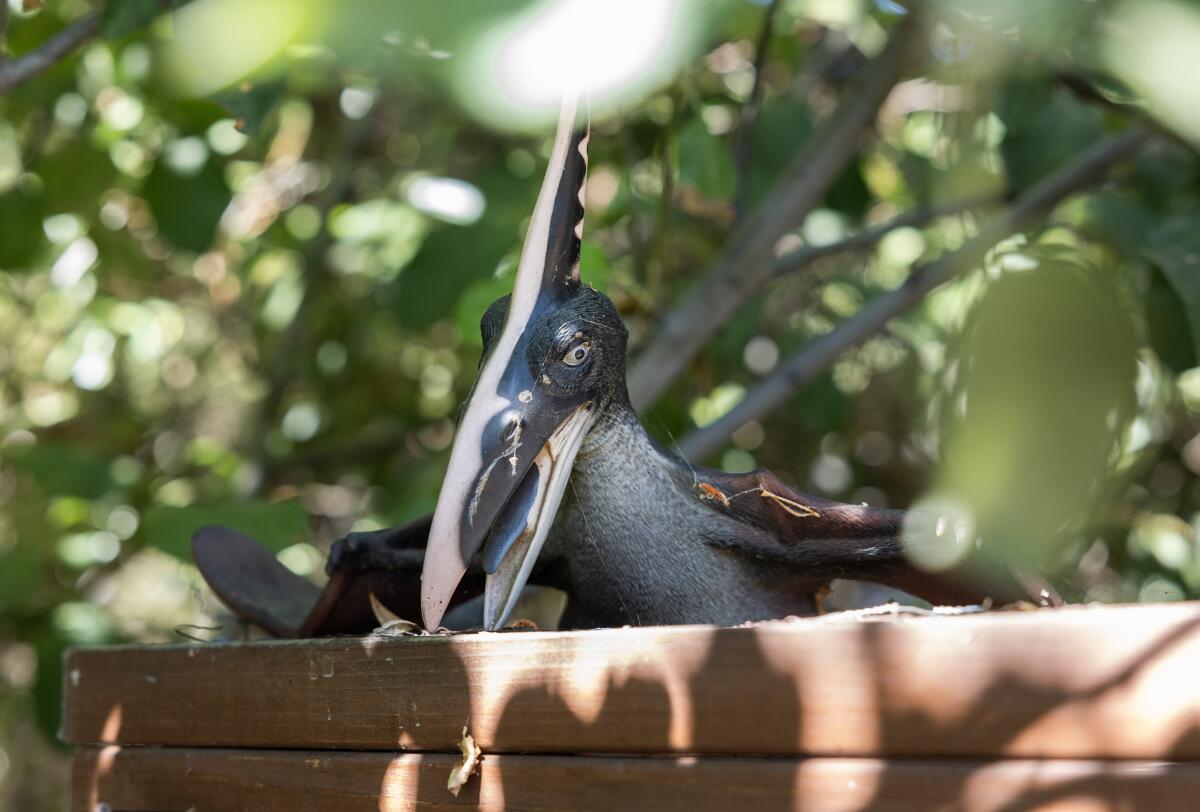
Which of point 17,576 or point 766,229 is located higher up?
point 766,229

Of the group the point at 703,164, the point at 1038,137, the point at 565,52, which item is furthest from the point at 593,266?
the point at 565,52

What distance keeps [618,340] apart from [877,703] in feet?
0.88

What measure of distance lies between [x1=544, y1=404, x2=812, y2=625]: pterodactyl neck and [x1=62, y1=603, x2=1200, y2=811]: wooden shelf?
128mm

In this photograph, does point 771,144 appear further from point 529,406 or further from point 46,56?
point 529,406

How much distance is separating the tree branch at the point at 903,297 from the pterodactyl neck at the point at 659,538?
1.74 ft

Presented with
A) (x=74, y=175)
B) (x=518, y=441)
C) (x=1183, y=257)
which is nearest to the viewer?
(x=518, y=441)

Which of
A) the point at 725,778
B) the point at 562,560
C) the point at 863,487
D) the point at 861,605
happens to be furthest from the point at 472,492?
the point at 863,487

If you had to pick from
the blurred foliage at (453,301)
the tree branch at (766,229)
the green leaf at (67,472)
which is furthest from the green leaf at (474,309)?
the green leaf at (67,472)

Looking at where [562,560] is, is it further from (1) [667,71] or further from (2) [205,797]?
(1) [667,71]

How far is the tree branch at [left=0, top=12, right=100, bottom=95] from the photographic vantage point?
1005 millimetres

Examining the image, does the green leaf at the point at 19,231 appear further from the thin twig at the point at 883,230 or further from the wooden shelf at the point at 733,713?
the wooden shelf at the point at 733,713

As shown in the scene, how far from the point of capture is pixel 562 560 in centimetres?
74

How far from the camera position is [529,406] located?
0.66 meters

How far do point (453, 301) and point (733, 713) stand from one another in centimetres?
103
